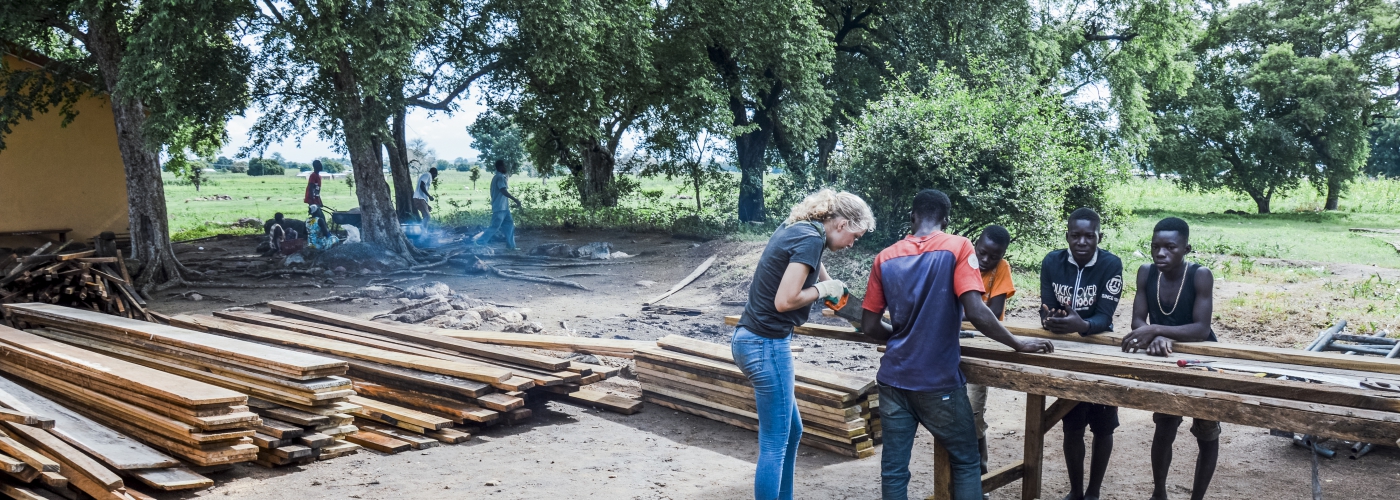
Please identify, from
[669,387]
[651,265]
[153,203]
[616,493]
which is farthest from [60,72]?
[616,493]

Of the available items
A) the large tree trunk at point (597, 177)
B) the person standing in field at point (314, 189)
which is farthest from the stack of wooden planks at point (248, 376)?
the large tree trunk at point (597, 177)

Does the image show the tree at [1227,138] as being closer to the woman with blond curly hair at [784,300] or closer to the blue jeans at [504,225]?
the blue jeans at [504,225]

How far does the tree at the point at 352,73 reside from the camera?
13.3 meters

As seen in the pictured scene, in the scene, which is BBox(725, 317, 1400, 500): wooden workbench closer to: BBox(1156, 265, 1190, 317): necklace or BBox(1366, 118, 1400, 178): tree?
BBox(1156, 265, 1190, 317): necklace

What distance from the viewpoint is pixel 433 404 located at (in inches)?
270

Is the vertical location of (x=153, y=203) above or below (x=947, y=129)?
below

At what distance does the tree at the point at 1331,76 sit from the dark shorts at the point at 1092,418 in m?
27.5

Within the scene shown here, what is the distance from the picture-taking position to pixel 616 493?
5656 mm

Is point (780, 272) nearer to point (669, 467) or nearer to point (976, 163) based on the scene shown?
point (669, 467)

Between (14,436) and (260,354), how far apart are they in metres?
1.49

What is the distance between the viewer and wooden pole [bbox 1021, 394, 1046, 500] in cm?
489

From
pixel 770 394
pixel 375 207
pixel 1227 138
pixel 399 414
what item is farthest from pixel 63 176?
pixel 1227 138

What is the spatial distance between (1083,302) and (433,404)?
456 centimetres

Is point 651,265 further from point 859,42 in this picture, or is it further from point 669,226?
point 859,42
